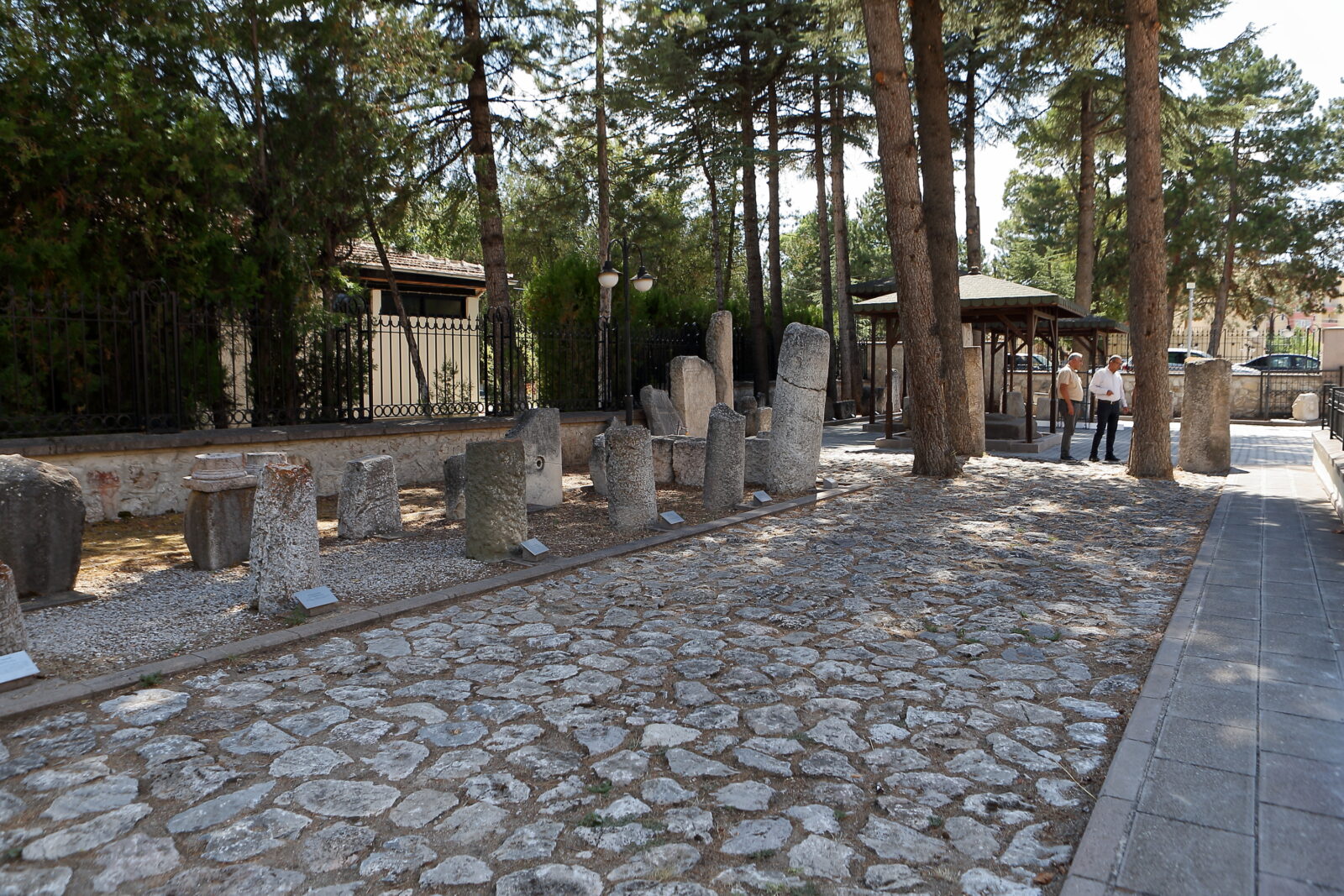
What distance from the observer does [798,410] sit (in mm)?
10438

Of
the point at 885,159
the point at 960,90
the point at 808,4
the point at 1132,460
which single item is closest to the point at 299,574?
the point at 885,159

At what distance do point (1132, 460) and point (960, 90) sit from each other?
44.0 feet

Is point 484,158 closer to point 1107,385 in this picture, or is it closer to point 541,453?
point 541,453

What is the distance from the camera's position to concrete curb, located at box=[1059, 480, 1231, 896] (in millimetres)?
2660

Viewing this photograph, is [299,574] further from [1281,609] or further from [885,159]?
[885,159]

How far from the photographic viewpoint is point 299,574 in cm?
573

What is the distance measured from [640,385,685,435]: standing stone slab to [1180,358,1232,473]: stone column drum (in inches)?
291

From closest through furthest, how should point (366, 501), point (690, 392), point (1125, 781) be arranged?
1. point (1125, 781)
2. point (366, 501)
3. point (690, 392)

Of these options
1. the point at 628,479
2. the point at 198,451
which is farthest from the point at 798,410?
the point at 198,451

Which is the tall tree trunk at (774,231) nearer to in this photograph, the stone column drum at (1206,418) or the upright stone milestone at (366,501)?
the stone column drum at (1206,418)

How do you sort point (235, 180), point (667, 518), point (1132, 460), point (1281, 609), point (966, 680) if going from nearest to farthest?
point (966, 680), point (1281, 609), point (667, 518), point (235, 180), point (1132, 460)

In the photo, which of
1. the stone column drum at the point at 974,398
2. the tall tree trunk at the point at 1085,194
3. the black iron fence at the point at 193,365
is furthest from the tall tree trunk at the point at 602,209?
the tall tree trunk at the point at 1085,194

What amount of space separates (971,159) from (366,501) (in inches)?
785

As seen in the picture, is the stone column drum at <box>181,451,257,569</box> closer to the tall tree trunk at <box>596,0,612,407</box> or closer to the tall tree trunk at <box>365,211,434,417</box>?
the tall tree trunk at <box>365,211,434,417</box>
